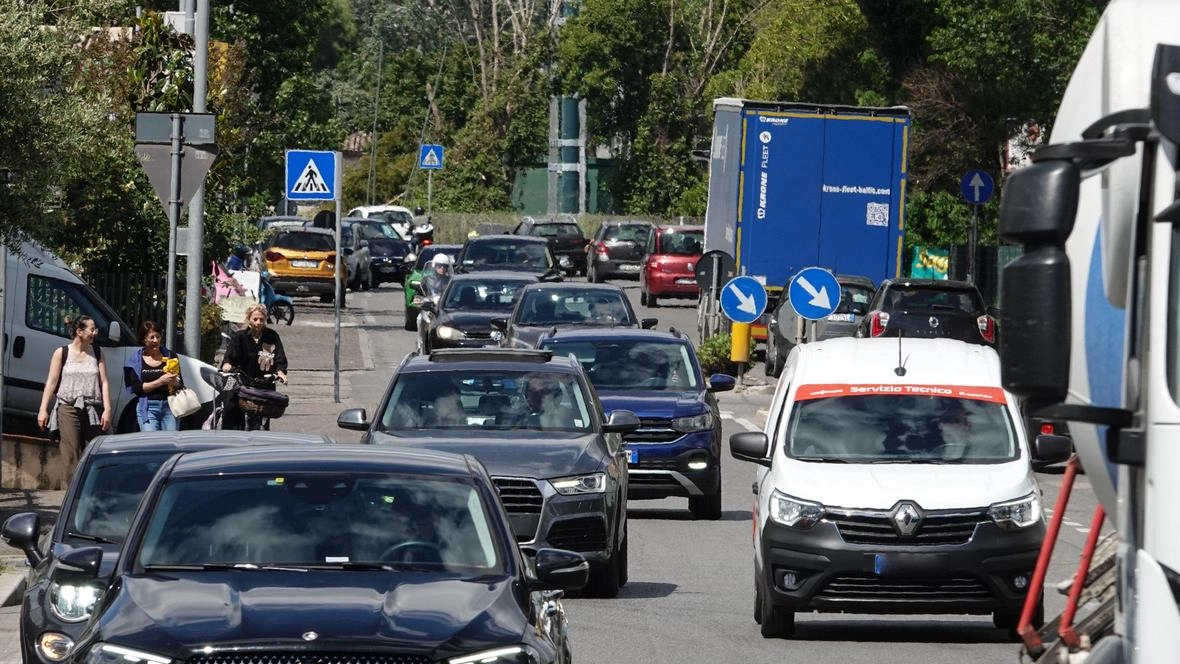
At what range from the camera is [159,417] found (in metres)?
20.3

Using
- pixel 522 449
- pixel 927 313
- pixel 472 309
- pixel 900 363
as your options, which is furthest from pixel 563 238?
pixel 900 363

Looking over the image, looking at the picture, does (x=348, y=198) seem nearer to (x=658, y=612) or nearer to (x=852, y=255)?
(x=852, y=255)

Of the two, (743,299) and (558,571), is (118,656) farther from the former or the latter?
(743,299)

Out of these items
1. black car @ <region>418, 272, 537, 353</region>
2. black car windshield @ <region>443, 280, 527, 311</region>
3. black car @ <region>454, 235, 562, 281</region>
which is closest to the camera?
black car @ <region>418, 272, 537, 353</region>

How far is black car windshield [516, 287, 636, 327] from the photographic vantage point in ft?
93.2

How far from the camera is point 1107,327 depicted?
6.17 m

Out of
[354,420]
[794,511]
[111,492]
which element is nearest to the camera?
[111,492]

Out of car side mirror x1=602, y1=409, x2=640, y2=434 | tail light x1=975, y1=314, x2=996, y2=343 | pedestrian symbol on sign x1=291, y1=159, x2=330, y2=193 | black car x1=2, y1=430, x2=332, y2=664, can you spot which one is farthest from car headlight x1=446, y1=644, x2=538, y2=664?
tail light x1=975, y1=314, x2=996, y2=343

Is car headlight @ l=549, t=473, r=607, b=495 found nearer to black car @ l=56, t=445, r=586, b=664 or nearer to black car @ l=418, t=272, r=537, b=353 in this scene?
black car @ l=56, t=445, r=586, b=664

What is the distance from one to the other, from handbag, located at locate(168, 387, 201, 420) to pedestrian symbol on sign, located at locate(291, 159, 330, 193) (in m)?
8.71

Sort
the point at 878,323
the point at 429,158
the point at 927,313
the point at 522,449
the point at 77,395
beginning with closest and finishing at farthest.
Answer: the point at 522,449
the point at 77,395
the point at 878,323
the point at 927,313
the point at 429,158

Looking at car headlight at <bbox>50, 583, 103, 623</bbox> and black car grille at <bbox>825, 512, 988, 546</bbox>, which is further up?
black car grille at <bbox>825, 512, 988, 546</bbox>

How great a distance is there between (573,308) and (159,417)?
9.25 metres

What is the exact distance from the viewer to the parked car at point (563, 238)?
62000mm
